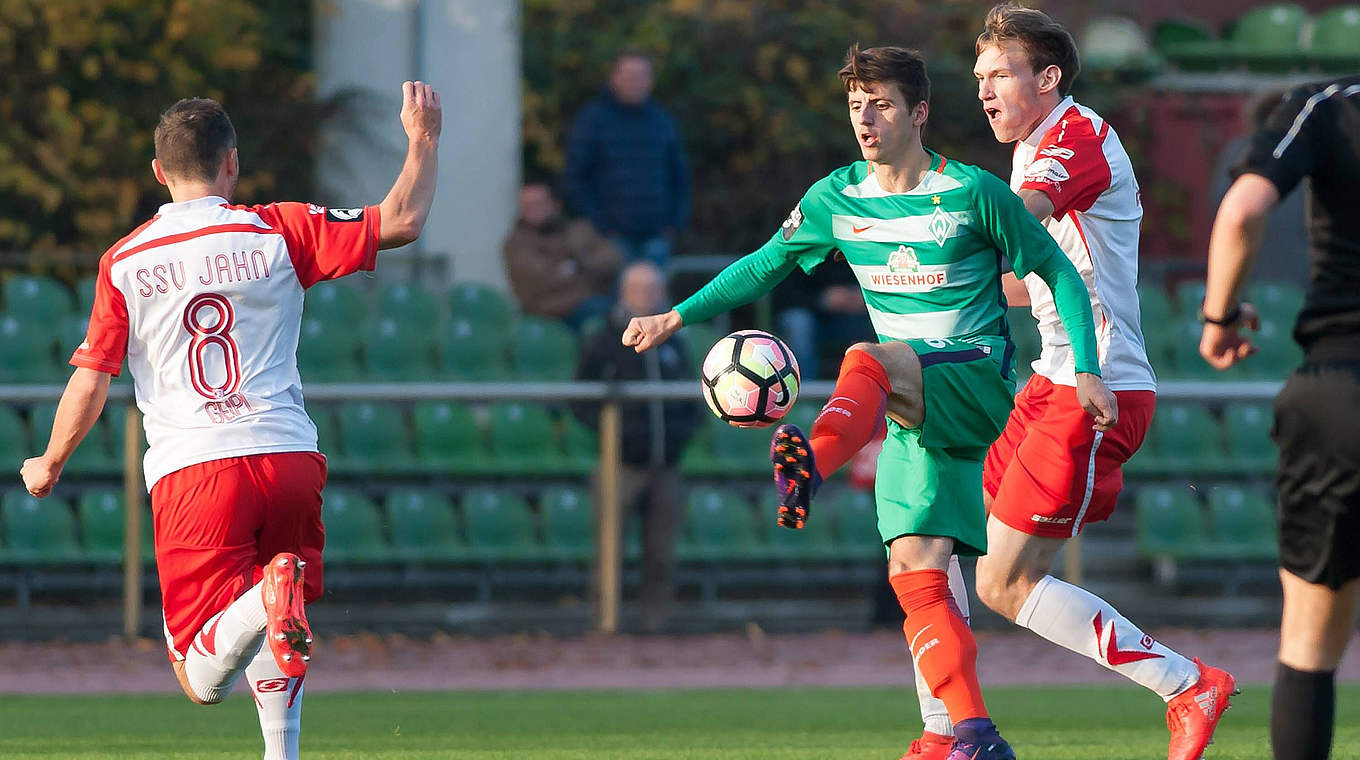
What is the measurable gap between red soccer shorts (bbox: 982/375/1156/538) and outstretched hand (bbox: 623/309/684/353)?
1.08 metres

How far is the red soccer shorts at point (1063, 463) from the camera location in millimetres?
5789

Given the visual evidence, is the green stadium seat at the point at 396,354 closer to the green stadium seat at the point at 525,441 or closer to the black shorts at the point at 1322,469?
the green stadium seat at the point at 525,441

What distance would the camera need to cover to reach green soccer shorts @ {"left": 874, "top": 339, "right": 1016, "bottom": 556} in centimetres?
538

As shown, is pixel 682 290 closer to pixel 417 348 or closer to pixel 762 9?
pixel 417 348

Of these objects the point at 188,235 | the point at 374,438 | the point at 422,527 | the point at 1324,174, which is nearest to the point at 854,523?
the point at 422,527

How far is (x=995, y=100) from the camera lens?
19.4ft

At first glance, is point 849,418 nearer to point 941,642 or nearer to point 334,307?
point 941,642

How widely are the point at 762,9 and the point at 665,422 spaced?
635 centimetres

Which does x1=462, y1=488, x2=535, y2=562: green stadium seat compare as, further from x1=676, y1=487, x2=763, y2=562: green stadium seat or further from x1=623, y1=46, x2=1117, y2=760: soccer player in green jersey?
x1=623, y1=46, x2=1117, y2=760: soccer player in green jersey

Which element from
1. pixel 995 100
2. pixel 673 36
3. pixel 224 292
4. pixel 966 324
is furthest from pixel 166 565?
pixel 673 36

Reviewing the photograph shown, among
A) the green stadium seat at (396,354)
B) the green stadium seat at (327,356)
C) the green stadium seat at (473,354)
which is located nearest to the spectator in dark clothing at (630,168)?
the green stadium seat at (473,354)

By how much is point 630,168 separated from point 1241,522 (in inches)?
187

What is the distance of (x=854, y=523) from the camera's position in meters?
12.2


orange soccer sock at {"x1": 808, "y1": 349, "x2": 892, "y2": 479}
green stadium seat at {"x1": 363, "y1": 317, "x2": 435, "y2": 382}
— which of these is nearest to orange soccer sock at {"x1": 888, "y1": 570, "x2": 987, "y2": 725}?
orange soccer sock at {"x1": 808, "y1": 349, "x2": 892, "y2": 479}
